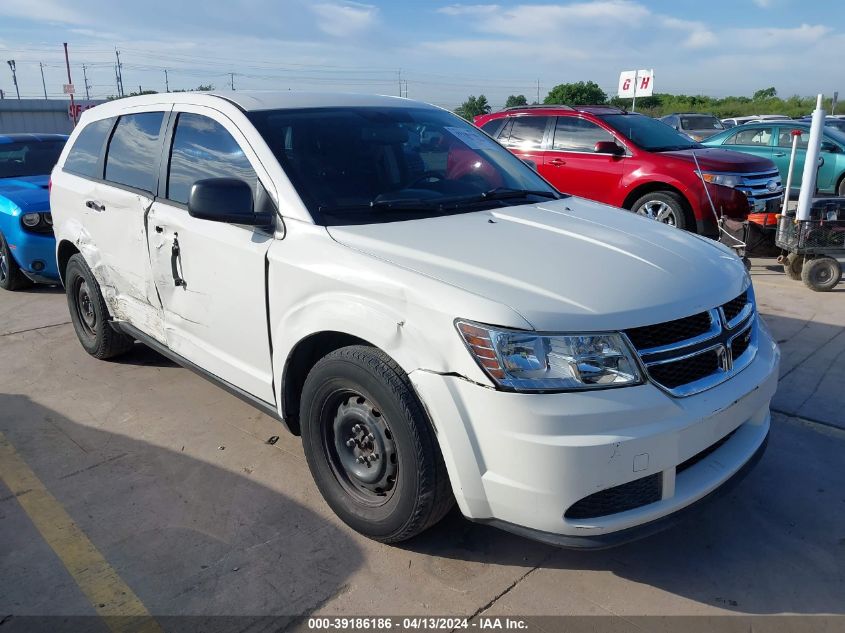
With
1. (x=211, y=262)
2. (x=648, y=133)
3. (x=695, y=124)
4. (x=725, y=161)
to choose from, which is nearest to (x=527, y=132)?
(x=648, y=133)

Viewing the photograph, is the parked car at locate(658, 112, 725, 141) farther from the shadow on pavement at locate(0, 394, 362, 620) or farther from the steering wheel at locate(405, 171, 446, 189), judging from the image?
the shadow on pavement at locate(0, 394, 362, 620)

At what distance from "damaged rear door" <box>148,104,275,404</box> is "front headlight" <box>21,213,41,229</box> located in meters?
3.84

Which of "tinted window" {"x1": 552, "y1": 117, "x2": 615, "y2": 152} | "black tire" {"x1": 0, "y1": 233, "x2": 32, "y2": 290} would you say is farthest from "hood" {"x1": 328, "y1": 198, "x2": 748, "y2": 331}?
"black tire" {"x1": 0, "y1": 233, "x2": 32, "y2": 290}

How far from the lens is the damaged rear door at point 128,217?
409 centimetres

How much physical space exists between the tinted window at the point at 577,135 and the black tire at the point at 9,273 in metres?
6.60

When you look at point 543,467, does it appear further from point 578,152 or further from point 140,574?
point 578,152

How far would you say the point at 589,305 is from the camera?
244cm

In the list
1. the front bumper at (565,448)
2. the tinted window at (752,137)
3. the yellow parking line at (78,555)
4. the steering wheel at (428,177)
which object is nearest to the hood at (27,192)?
the yellow parking line at (78,555)

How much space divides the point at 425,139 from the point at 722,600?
2.66 m

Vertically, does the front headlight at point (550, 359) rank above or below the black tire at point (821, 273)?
above

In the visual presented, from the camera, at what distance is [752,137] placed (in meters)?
12.6

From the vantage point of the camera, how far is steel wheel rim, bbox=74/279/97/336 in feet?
17.0

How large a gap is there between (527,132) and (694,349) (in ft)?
24.8

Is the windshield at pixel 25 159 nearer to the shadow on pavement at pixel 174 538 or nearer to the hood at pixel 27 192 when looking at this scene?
the hood at pixel 27 192
